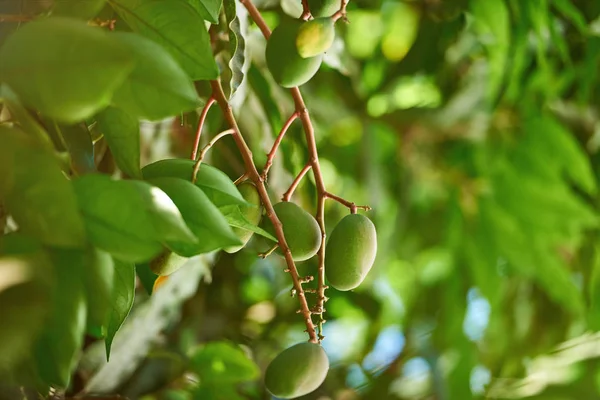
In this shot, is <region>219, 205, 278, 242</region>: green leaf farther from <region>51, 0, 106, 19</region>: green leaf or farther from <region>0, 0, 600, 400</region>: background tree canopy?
<region>51, 0, 106, 19</region>: green leaf

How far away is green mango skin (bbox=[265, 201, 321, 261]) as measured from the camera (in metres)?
0.47

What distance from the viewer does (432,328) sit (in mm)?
1405

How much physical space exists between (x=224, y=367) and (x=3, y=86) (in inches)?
24.7

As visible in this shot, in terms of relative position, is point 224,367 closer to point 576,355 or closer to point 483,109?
point 483,109

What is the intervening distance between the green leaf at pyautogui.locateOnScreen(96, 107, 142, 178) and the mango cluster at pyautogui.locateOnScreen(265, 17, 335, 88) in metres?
0.15

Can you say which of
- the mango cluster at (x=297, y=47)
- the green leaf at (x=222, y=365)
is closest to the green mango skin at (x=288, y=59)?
the mango cluster at (x=297, y=47)

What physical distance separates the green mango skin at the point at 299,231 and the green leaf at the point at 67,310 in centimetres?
21

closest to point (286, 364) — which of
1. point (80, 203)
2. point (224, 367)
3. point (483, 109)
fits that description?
point (80, 203)

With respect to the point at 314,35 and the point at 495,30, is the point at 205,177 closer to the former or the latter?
the point at 314,35

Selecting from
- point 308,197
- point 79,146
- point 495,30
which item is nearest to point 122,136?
point 79,146

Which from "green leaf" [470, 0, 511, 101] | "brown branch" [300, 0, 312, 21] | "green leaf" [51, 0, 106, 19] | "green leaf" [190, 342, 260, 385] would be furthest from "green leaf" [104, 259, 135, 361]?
"green leaf" [470, 0, 511, 101]

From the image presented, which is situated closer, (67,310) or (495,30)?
(67,310)

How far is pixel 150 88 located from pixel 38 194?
2.3 inches

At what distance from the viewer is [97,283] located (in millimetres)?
272
